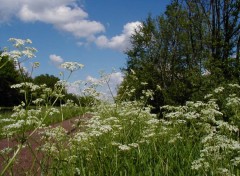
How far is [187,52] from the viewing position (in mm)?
28250

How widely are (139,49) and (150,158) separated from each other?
3042 cm

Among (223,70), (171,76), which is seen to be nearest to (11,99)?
(171,76)

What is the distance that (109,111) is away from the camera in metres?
12.2

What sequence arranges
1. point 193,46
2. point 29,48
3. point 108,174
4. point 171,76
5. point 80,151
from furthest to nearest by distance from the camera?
1. point 171,76
2. point 193,46
3. point 80,151
4. point 108,174
5. point 29,48

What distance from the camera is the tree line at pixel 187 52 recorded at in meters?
19.9

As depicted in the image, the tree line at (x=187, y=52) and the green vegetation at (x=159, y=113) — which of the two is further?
the tree line at (x=187, y=52)

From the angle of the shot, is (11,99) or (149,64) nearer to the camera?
(149,64)

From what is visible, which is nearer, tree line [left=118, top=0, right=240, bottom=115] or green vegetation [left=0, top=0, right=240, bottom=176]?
green vegetation [left=0, top=0, right=240, bottom=176]

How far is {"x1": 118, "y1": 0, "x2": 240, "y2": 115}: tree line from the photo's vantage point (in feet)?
65.3

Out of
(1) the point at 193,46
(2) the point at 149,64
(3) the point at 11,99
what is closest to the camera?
(1) the point at 193,46

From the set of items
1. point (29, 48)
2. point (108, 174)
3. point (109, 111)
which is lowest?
point (108, 174)

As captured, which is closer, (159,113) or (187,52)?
(159,113)

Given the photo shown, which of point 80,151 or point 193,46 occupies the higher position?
point 193,46

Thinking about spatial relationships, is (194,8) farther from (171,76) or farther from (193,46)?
(171,76)
